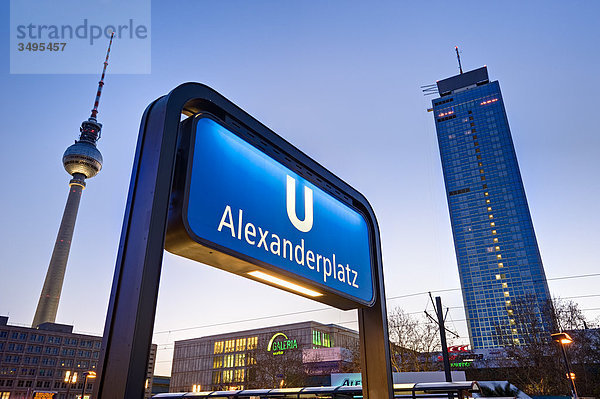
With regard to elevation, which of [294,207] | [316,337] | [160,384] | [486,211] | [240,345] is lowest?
[160,384]

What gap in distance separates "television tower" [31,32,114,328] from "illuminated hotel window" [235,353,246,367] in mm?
79473

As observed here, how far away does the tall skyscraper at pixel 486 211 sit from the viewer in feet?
409

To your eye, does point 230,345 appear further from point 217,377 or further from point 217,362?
point 217,377

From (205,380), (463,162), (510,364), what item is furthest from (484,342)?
(510,364)

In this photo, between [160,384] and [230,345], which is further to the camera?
[160,384]

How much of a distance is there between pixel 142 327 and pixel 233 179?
802 mm

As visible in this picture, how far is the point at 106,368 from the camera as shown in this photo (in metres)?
1.40

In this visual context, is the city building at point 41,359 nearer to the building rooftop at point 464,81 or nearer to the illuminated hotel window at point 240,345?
the illuminated hotel window at point 240,345

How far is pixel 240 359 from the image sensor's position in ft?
282

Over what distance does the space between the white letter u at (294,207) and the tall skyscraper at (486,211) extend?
127 meters

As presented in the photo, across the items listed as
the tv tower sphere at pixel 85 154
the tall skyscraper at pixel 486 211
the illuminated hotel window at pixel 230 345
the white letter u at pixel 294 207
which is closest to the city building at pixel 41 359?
the illuminated hotel window at pixel 230 345

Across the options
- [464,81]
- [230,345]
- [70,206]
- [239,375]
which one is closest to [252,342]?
[230,345]

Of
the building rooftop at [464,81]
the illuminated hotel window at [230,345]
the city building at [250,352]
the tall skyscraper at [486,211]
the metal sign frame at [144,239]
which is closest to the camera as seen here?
the metal sign frame at [144,239]

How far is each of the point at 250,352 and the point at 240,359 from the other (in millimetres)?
9607
